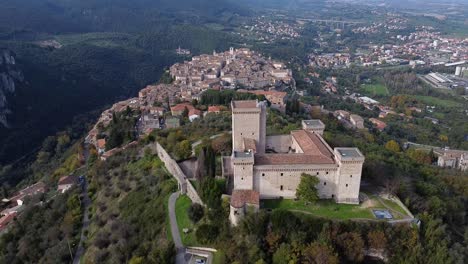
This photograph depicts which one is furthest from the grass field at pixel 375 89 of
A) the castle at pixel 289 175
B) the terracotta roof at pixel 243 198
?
the terracotta roof at pixel 243 198

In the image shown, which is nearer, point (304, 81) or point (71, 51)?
point (304, 81)

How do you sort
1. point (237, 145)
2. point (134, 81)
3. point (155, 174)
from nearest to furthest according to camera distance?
point (237, 145) → point (155, 174) → point (134, 81)

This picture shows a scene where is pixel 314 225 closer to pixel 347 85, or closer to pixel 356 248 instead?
pixel 356 248

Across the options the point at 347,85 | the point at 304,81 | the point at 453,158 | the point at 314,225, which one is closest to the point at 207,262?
the point at 314,225

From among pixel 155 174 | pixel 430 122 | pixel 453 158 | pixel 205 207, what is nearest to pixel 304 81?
pixel 430 122

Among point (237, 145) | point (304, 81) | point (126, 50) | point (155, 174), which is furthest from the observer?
point (126, 50)

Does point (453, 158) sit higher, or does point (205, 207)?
point (205, 207)

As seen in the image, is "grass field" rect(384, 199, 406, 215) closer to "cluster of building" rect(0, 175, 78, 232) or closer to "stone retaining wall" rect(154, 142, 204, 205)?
"stone retaining wall" rect(154, 142, 204, 205)

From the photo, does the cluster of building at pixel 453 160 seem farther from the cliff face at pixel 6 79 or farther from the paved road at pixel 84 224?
the cliff face at pixel 6 79

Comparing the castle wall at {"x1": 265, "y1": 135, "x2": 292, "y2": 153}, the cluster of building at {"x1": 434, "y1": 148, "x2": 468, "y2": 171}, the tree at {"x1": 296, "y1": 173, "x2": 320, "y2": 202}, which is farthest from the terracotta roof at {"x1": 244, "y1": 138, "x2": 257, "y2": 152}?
the cluster of building at {"x1": 434, "y1": 148, "x2": 468, "y2": 171}
